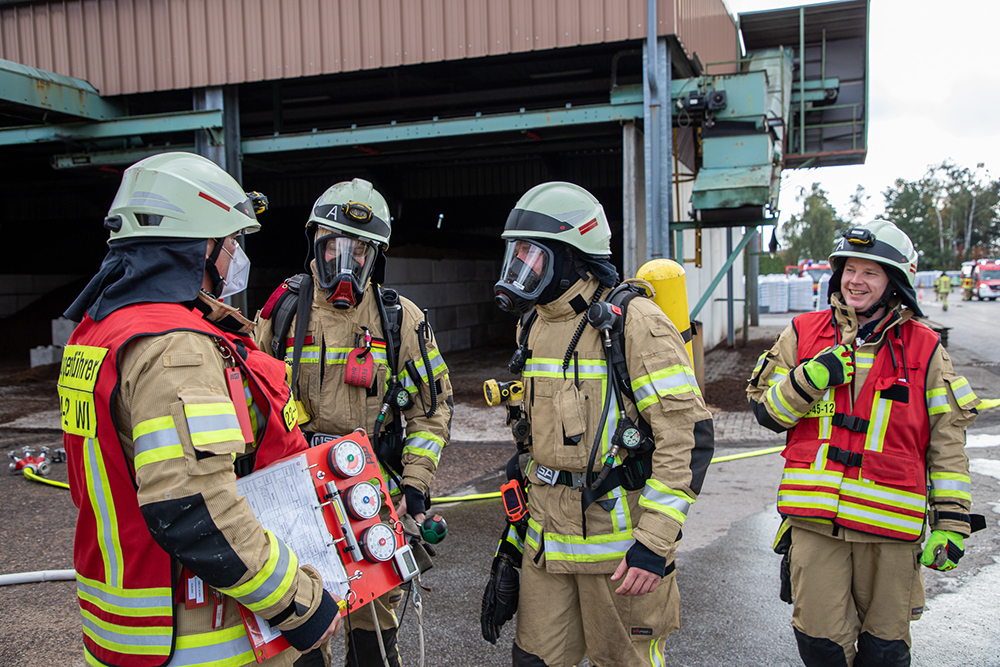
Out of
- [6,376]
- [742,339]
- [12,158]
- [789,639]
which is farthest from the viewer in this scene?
[742,339]

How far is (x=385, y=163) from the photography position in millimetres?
13734

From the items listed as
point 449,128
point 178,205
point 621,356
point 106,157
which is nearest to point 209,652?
point 178,205

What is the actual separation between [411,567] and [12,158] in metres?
15.0

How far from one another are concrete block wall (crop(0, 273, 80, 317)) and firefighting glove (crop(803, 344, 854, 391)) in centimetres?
1934

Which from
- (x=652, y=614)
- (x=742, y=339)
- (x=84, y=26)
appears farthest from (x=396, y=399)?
(x=742, y=339)

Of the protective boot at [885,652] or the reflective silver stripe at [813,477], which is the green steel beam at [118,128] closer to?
the reflective silver stripe at [813,477]

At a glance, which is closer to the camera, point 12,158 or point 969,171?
point 12,158

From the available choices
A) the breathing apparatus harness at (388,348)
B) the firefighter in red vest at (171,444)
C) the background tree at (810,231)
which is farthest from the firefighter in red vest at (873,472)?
the background tree at (810,231)

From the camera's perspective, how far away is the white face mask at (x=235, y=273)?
192 centimetres

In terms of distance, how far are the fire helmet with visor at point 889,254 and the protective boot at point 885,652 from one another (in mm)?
1251

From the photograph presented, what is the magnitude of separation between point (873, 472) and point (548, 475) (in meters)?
1.24

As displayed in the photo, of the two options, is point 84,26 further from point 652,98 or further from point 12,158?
point 652,98

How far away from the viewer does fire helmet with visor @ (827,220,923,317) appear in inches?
108

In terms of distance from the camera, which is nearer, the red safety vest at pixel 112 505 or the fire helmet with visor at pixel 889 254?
the red safety vest at pixel 112 505
